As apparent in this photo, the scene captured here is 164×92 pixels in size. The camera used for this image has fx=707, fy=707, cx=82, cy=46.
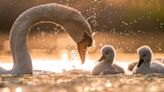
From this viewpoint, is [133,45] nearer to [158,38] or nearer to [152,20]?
[158,38]

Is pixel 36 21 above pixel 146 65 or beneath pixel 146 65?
above

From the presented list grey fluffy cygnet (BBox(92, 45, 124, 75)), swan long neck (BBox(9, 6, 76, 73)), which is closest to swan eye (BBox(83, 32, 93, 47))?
swan long neck (BBox(9, 6, 76, 73))

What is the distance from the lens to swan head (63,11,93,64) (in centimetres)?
1094

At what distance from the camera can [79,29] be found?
36.3 ft

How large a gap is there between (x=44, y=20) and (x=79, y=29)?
616 millimetres

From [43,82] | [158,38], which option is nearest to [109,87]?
[43,82]

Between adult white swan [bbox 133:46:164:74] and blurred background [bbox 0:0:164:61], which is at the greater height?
blurred background [bbox 0:0:164:61]

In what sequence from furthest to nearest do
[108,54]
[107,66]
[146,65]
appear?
[108,54]
[107,66]
[146,65]

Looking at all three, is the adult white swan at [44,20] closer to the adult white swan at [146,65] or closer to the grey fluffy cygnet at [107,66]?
the grey fluffy cygnet at [107,66]

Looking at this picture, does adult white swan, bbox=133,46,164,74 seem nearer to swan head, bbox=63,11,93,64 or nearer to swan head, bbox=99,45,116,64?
swan head, bbox=99,45,116,64

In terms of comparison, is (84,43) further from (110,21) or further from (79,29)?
(110,21)

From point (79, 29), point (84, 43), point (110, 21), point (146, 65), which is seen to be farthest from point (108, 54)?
point (110, 21)

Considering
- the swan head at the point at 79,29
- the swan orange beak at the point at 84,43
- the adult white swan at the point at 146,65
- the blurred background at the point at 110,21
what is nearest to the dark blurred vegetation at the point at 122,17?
the blurred background at the point at 110,21

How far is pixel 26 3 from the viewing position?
25500mm
